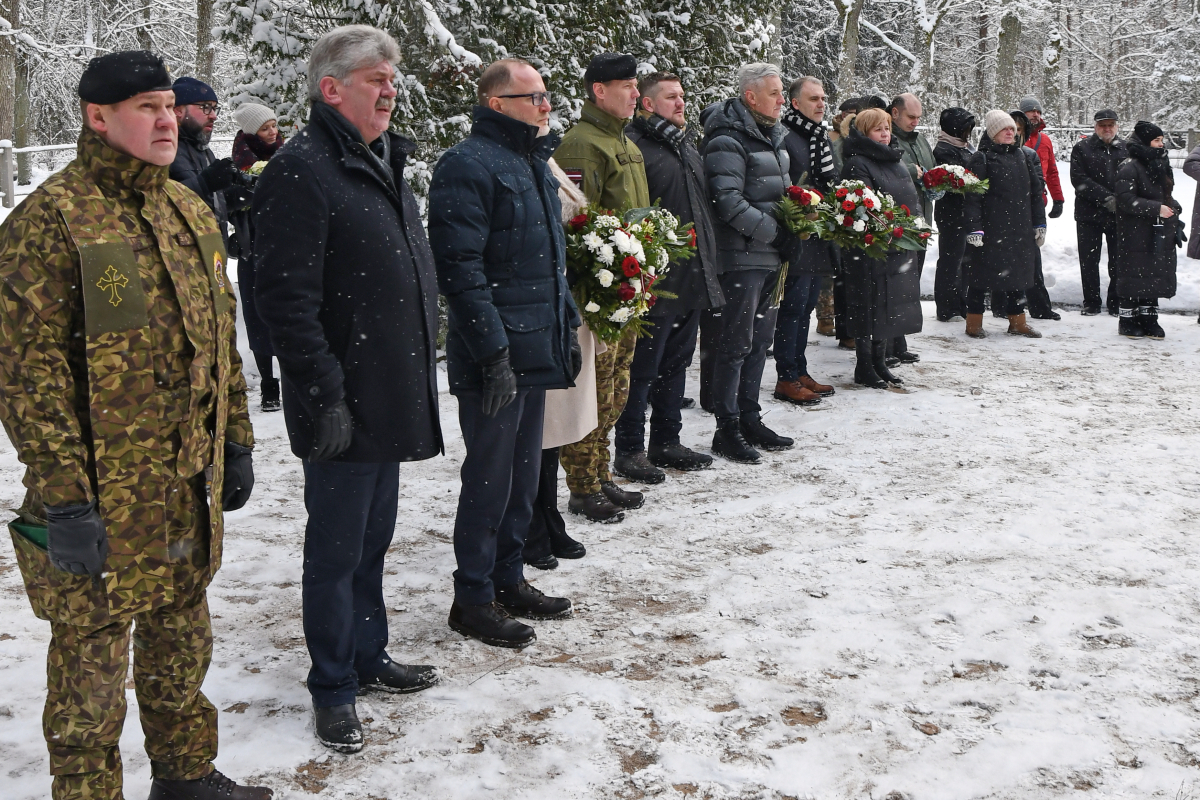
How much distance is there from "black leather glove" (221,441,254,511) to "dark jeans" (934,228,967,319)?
870 cm

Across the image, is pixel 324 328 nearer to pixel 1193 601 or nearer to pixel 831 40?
pixel 1193 601

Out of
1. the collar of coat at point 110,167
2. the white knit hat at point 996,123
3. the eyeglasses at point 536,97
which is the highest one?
the white knit hat at point 996,123

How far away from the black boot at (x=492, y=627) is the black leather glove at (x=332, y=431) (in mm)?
1313

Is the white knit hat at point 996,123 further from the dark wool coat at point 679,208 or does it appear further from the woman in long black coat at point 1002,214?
the dark wool coat at point 679,208

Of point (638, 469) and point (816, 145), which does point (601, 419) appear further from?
point (816, 145)

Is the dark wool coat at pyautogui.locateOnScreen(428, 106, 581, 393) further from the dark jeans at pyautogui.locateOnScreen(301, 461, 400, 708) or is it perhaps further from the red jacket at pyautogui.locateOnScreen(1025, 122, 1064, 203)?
the red jacket at pyautogui.locateOnScreen(1025, 122, 1064, 203)

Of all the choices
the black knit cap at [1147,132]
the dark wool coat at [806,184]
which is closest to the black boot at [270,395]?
the dark wool coat at [806,184]

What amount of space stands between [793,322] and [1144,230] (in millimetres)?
4498

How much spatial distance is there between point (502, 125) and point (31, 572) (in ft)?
7.75

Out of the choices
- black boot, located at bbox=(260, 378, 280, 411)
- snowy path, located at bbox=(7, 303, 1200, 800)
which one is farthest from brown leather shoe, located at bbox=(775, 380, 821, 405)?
black boot, located at bbox=(260, 378, 280, 411)

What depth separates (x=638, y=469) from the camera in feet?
21.5

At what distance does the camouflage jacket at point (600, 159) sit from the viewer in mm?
5672

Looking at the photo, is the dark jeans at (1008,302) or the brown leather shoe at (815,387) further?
the dark jeans at (1008,302)

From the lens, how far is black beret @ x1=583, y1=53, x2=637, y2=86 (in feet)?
18.4
